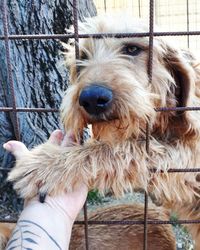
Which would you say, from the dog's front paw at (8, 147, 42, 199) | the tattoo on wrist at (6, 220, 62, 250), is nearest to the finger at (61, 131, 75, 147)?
the dog's front paw at (8, 147, 42, 199)

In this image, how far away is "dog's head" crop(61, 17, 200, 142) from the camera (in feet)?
9.22

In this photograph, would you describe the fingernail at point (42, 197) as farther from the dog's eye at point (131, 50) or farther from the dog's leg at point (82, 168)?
the dog's eye at point (131, 50)

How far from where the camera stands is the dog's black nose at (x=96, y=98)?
9.01ft

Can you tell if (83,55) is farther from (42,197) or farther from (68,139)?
(42,197)

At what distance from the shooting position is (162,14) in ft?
39.5

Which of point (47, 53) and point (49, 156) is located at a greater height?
point (47, 53)

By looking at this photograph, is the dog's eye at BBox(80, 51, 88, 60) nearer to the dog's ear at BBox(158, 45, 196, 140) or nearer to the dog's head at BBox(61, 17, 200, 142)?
the dog's head at BBox(61, 17, 200, 142)

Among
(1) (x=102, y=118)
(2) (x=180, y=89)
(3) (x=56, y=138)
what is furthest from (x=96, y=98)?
(2) (x=180, y=89)

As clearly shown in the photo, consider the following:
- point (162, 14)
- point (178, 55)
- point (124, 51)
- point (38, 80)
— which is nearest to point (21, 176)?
point (124, 51)

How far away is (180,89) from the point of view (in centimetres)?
332

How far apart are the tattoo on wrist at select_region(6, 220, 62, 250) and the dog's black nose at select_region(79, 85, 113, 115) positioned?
0.67 metres

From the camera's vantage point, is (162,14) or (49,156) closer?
(49,156)

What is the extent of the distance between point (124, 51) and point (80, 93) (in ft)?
1.82

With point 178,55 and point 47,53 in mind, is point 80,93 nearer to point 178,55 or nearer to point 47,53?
point 178,55
